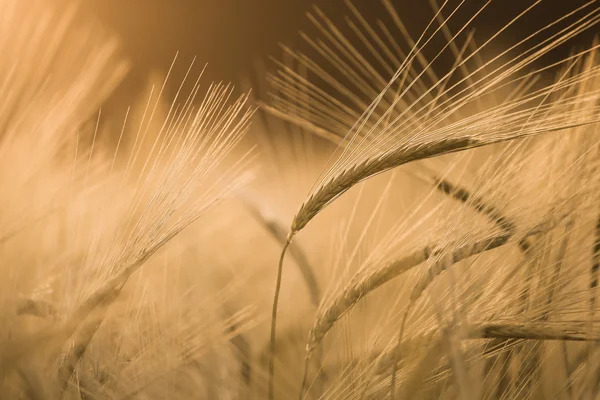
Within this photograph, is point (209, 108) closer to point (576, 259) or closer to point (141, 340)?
point (141, 340)

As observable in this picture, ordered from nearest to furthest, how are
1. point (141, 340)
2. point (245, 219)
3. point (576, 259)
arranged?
point (576, 259)
point (141, 340)
point (245, 219)

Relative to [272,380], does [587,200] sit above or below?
above

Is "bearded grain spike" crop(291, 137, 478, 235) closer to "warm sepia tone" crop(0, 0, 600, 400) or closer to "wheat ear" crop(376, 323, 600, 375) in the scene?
"warm sepia tone" crop(0, 0, 600, 400)

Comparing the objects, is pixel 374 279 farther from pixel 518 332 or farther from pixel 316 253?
pixel 316 253

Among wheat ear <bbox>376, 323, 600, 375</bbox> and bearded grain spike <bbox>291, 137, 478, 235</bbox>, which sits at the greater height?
bearded grain spike <bbox>291, 137, 478, 235</bbox>

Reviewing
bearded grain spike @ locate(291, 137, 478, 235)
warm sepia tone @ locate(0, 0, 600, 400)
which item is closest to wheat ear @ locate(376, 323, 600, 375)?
warm sepia tone @ locate(0, 0, 600, 400)

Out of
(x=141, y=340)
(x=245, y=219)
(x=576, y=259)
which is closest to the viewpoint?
(x=576, y=259)

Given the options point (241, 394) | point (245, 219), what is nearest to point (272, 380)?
point (241, 394)

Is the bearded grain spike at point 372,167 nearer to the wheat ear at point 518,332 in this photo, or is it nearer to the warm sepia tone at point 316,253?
the warm sepia tone at point 316,253
